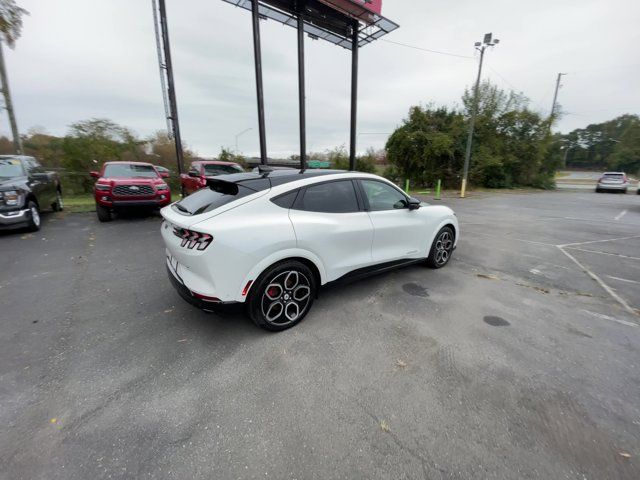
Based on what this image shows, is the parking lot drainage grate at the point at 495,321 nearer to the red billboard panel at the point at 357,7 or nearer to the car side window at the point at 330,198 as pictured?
the car side window at the point at 330,198

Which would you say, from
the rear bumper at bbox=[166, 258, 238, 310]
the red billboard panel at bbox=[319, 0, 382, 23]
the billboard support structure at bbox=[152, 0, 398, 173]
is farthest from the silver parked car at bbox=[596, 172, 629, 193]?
the rear bumper at bbox=[166, 258, 238, 310]

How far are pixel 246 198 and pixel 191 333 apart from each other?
1.48m

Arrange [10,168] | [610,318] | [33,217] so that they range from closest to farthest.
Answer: [610,318] → [33,217] → [10,168]

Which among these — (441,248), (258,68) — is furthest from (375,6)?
(441,248)

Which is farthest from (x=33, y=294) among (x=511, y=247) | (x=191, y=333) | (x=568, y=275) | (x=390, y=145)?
(x=390, y=145)

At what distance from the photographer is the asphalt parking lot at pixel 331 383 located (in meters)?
1.66

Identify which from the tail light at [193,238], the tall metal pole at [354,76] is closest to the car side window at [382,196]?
the tail light at [193,238]

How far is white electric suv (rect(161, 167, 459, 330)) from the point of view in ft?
8.13

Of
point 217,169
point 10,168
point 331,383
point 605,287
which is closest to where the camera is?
point 331,383

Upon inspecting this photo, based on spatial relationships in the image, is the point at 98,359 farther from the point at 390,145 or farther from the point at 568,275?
the point at 390,145

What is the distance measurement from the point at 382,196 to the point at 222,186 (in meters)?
2.03

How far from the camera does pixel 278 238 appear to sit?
8.71 feet

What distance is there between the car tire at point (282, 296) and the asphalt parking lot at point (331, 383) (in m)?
0.16

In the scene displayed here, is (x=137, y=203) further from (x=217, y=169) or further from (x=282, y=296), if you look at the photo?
(x=282, y=296)
